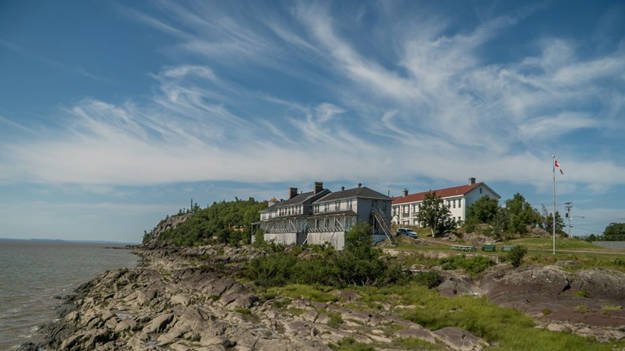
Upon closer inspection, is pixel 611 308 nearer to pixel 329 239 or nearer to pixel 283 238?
pixel 329 239

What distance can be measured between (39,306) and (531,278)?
40321mm

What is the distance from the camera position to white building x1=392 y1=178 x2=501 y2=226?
85.8 metres

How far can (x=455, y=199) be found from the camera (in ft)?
289

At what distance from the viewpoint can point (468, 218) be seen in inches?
3127

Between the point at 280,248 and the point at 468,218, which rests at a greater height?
the point at 468,218

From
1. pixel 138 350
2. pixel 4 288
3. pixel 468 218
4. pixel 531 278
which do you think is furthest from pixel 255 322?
pixel 468 218

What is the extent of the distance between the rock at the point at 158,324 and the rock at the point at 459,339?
1539cm

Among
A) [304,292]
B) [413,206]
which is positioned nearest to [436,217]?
[413,206]

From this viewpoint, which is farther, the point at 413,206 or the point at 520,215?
the point at 413,206

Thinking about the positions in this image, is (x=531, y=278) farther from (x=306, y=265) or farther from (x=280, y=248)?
(x=280, y=248)

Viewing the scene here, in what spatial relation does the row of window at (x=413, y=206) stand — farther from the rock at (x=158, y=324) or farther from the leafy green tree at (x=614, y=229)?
the rock at (x=158, y=324)

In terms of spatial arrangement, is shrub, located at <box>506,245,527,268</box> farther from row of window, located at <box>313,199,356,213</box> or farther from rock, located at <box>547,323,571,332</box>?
row of window, located at <box>313,199,356,213</box>

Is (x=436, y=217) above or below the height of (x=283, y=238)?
above

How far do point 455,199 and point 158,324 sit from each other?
75.9 meters
